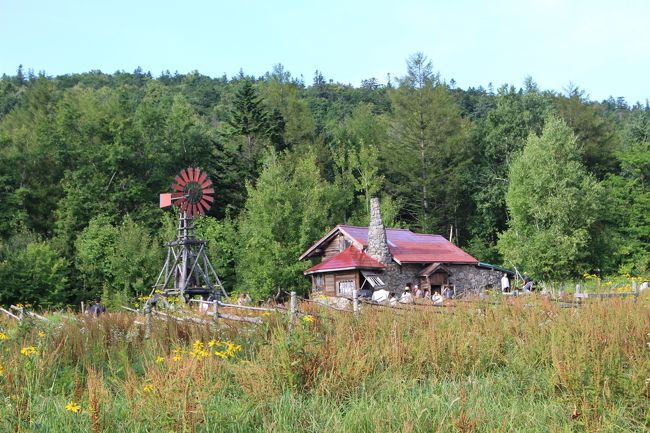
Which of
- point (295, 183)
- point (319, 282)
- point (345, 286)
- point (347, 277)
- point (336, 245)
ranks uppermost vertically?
point (295, 183)

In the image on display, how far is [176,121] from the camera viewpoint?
161 ft

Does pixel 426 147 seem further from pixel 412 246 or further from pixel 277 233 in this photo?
pixel 412 246

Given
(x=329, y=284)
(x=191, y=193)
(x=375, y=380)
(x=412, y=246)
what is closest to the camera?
(x=375, y=380)

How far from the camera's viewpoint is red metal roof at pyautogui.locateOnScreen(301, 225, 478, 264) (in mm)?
29955

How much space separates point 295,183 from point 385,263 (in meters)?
12.4

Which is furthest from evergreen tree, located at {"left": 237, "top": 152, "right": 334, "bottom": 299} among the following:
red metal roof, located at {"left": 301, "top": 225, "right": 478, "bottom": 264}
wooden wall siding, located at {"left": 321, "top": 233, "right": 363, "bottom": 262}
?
wooden wall siding, located at {"left": 321, "top": 233, "right": 363, "bottom": 262}

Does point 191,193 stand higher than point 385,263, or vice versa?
point 191,193

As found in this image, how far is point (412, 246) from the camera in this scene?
3153 cm

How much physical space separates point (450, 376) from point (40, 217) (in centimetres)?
4158

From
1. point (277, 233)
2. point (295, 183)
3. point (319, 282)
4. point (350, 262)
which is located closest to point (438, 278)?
point (350, 262)

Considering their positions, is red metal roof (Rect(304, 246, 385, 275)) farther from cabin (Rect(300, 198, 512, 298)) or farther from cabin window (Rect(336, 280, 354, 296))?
cabin window (Rect(336, 280, 354, 296))

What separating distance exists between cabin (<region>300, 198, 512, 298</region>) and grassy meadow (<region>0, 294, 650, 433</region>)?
751 inches

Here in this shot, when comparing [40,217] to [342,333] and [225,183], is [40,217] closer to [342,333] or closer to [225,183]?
[225,183]

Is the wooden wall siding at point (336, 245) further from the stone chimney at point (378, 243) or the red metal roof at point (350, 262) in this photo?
the stone chimney at point (378, 243)
